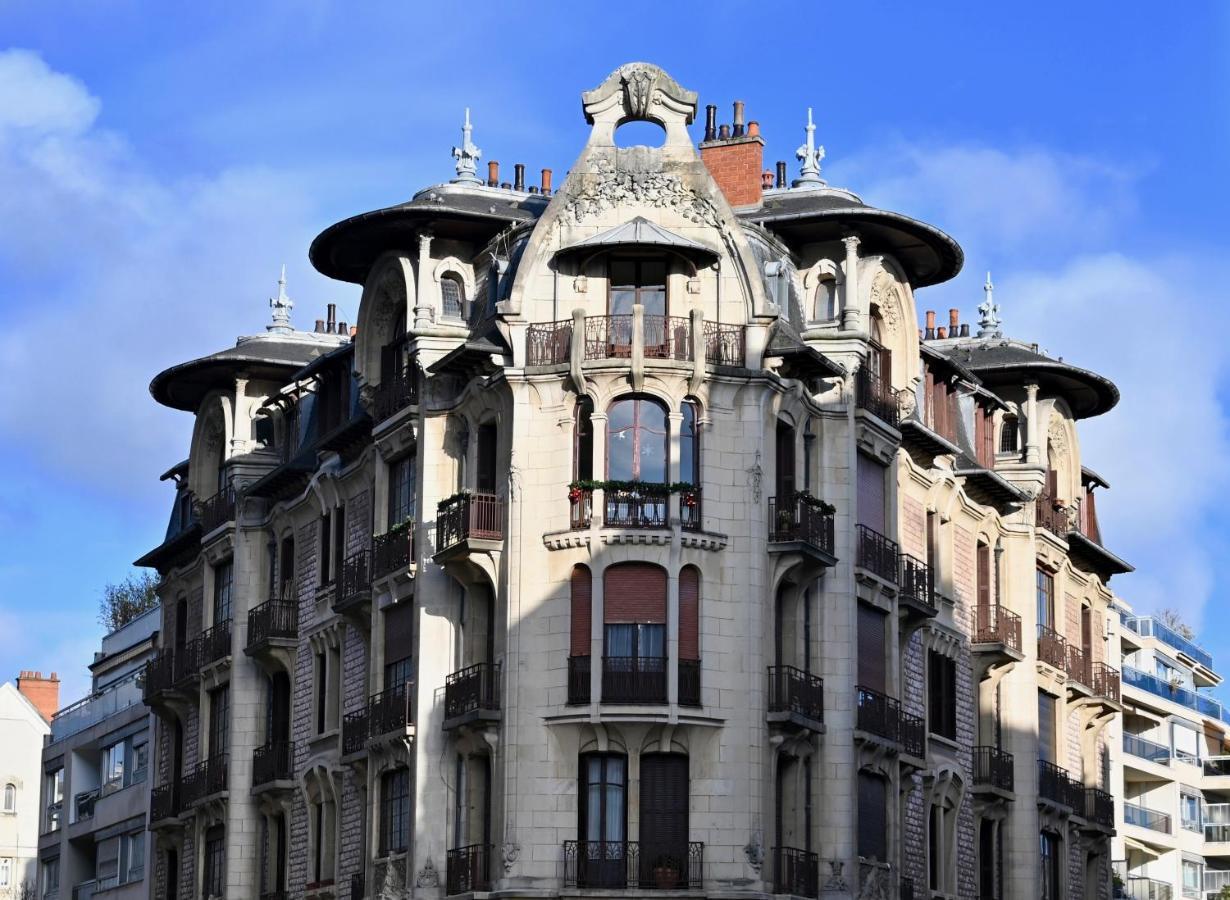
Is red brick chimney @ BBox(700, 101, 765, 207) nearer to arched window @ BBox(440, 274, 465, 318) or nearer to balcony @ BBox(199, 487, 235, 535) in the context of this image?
arched window @ BBox(440, 274, 465, 318)

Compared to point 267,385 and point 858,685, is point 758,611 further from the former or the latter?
point 267,385

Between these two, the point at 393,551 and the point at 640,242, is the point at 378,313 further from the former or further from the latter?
the point at 640,242

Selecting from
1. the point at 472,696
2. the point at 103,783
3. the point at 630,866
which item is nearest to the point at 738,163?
the point at 472,696

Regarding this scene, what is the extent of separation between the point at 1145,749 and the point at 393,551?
49.3 metres

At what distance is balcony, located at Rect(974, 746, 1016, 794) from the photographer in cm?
6247

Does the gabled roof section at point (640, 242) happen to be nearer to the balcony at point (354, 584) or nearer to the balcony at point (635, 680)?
the balcony at point (635, 680)

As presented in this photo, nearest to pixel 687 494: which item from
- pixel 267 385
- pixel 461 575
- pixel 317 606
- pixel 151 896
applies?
pixel 461 575

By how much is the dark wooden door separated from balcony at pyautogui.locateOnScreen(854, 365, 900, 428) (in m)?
9.51

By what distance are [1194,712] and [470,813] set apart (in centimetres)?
5985

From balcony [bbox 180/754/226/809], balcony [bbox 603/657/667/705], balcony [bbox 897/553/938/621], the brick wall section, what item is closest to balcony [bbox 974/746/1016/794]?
balcony [bbox 897/553/938/621]

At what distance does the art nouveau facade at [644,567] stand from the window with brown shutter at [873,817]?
94 millimetres

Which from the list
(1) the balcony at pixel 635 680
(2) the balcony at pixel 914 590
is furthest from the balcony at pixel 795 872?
(2) the balcony at pixel 914 590

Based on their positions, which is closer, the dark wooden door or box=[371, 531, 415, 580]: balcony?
the dark wooden door

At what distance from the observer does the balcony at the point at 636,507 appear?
5166 cm
